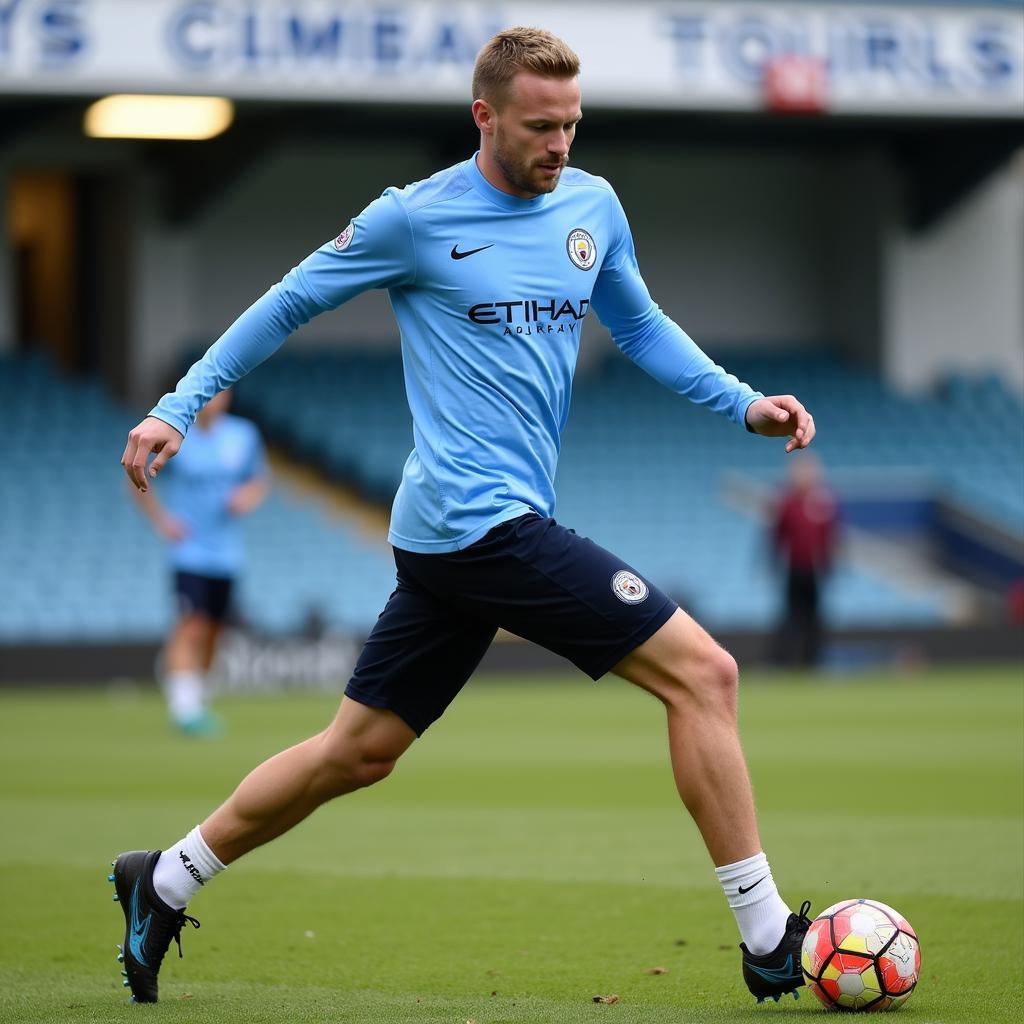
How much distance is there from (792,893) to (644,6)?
17313 mm

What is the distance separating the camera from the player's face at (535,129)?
184 inches

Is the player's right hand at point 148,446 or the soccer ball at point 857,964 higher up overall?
the player's right hand at point 148,446

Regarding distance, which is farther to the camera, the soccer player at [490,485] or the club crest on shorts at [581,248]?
the club crest on shorts at [581,248]

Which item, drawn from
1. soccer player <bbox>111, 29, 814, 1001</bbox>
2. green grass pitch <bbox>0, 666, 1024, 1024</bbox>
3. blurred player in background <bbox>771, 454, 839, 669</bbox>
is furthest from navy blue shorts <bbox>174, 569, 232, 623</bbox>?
blurred player in background <bbox>771, 454, 839, 669</bbox>

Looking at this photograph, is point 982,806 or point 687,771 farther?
point 982,806

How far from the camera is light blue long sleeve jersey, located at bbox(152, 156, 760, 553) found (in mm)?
4750

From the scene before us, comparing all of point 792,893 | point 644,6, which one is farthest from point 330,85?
point 792,893

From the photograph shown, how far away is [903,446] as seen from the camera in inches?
1080

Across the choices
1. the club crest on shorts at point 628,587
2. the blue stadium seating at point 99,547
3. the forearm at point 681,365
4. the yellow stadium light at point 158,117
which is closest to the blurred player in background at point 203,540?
the blue stadium seating at point 99,547

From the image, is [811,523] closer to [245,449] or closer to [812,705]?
[812,705]

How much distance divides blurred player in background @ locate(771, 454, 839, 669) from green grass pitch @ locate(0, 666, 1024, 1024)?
6.63 m

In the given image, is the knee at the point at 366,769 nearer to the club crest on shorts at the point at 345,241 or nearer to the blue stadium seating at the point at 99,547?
the club crest on shorts at the point at 345,241

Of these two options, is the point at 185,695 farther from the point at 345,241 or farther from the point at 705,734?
the point at 705,734

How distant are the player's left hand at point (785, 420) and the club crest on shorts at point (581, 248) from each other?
58 centimetres
